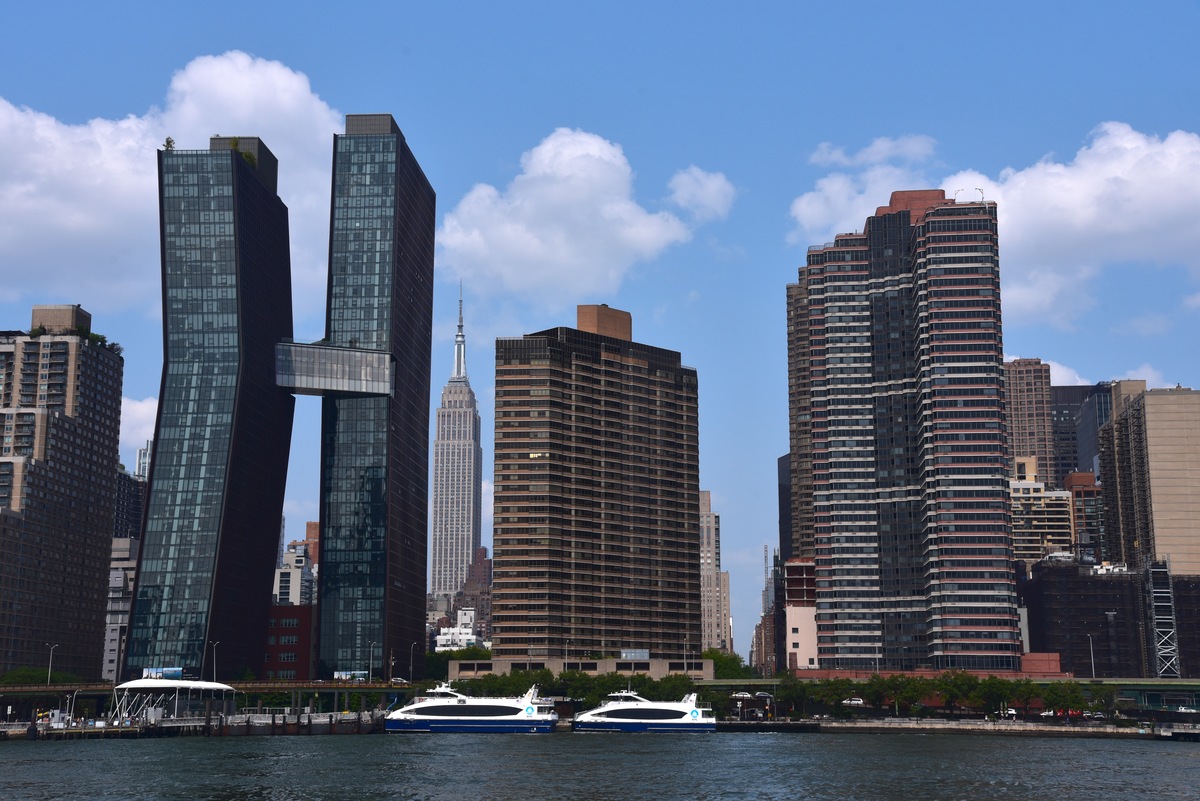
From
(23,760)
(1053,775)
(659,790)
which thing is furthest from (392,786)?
(1053,775)

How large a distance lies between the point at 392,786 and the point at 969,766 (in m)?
69.0

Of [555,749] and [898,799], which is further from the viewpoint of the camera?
[555,749]

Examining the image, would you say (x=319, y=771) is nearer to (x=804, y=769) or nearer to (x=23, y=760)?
(x=23, y=760)

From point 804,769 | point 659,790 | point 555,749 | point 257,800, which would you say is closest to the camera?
point 257,800

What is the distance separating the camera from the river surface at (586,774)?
13125 centimetres

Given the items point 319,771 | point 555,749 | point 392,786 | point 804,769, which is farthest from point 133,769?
point 804,769

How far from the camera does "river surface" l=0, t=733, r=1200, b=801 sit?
131m

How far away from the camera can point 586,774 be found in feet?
499

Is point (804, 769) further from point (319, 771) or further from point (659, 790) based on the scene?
point (319, 771)

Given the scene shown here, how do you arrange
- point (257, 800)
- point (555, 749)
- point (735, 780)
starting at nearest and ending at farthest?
1. point (257, 800)
2. point (735, 780)
3. point (555, 749)

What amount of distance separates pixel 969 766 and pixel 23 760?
111935mm

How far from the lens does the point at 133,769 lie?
157250 mm

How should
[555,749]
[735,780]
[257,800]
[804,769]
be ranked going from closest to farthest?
[257,800] < [735,780] < [804,769] < [555,749]

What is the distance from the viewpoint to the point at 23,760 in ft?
563
